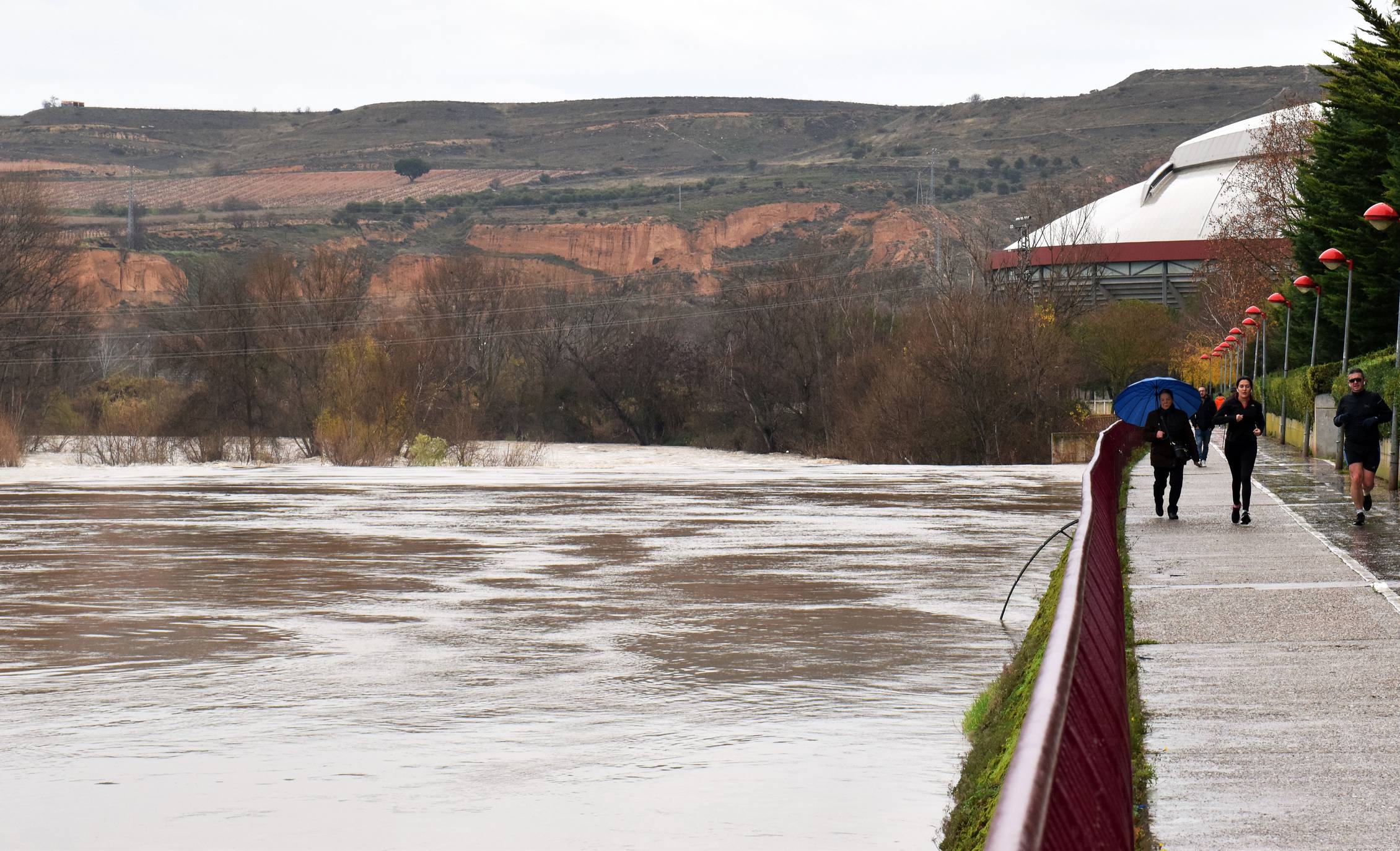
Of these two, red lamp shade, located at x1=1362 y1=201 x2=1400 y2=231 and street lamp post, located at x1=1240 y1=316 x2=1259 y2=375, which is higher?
red lamp shade, located at x1=1362 y1=201 x2=1400 y2=231

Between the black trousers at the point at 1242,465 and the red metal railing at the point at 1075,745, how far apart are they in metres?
11.2

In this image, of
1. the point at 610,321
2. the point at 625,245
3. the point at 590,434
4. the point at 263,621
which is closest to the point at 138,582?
the point at 263,621

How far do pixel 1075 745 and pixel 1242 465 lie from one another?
15341mm

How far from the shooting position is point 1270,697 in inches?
357

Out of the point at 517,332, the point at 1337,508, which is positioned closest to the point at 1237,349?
the point at 517,332

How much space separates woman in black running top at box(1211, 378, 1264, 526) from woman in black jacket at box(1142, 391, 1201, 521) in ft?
1.65

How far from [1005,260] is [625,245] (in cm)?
7034

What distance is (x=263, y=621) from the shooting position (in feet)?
52.0

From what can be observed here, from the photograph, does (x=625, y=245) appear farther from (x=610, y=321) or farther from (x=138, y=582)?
(x=138, y=582)

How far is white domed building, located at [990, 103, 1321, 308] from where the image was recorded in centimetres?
10988

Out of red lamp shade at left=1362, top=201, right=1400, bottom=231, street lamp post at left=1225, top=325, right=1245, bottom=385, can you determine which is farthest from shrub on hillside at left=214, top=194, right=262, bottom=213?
red lamp shade at left=1362, top=201, right=1400, bottom=231

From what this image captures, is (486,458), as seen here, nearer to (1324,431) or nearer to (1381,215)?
(1324,431)

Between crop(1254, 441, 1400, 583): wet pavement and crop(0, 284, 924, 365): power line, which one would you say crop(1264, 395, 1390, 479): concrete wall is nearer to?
crop(1254, 441, 1400, 583): wet pavement

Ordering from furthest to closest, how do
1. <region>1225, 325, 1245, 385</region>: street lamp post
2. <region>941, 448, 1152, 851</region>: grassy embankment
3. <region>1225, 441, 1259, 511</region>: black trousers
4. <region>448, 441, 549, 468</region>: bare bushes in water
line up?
<region>1225, 325, 1245, 385</region>: street lamp post, <region>448, 441, 549, 468</region>: bare bushes in water, <region>1225, 441, 1259, 511</region>: black trousers, <region>941, 448, 1152, 851</region>: grassy embankment
